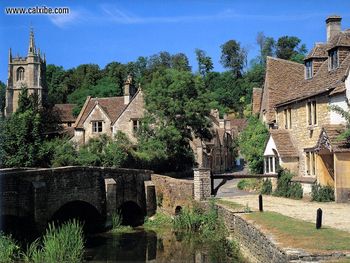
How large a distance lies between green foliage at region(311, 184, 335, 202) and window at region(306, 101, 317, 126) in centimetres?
479

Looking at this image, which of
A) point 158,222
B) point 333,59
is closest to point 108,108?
point 158,222

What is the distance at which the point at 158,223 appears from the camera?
2934cm

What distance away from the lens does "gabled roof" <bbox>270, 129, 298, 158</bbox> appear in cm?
3262

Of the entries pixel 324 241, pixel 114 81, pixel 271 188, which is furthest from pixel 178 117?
pixel 114 81

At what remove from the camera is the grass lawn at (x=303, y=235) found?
1245cm

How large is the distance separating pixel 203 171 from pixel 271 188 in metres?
7.10

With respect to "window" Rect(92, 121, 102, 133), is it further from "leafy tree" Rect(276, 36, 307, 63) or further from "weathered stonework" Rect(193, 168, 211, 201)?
"leafy tree" Rect(276, 36, 307, 63)

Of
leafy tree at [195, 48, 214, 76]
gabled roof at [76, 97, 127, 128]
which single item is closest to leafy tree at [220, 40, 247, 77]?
leafy tree at [195, 48, 214, 76]

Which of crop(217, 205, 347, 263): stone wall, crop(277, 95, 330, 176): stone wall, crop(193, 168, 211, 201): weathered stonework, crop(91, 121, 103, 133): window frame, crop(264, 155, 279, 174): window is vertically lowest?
crop(217, 205, 347, 263): stone wall

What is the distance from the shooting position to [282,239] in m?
13.9

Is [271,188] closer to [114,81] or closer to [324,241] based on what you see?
[324,241]

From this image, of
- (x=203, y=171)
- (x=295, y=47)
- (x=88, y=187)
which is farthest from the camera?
(x=295, y=47)

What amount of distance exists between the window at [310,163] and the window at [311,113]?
2.01 metres

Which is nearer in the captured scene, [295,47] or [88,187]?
[88,187]
